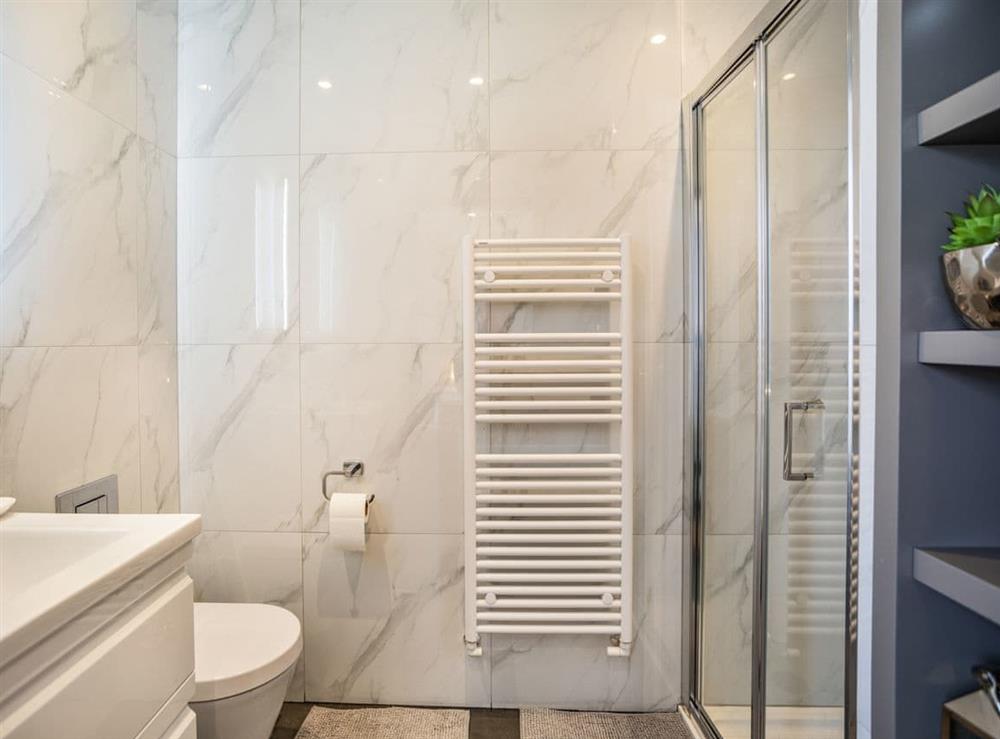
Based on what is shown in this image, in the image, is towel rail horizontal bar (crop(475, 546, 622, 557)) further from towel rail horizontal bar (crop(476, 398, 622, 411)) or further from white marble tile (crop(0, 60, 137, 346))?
white marble tile (crop(0, 60, 137, 346))

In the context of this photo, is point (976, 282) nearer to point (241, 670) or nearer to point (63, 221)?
point (241, 670)

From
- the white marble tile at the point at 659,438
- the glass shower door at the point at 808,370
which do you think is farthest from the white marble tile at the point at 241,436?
the glass shower door at the point at 808,370

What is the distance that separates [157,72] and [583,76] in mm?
1329

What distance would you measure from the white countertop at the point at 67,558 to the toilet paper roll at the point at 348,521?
714 mm

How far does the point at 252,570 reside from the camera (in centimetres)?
201

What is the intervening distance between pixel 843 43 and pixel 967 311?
1.88ft

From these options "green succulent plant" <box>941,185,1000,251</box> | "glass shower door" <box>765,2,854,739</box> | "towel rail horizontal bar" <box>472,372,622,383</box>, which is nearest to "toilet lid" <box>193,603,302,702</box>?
"towel rail horizontal bar" <box>472,372,622,383</box>

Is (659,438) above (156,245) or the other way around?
the other way around

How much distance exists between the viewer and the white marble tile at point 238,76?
1951 millimetres

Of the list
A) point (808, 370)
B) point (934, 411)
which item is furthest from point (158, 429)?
point (934, 411)

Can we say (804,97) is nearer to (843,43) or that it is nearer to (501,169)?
(843,43)

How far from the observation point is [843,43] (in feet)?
3.68

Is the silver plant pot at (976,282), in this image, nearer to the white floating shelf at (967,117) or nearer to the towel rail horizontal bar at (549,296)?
the white floating shelf at (967,117)

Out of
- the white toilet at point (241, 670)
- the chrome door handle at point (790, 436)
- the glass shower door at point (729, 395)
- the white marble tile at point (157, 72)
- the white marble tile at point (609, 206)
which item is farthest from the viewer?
the white marble tile at point (609, 206)
